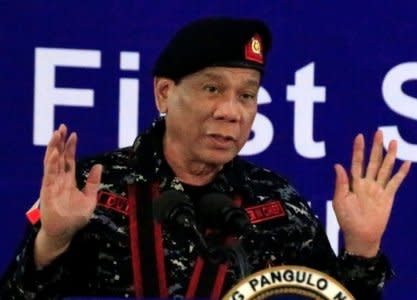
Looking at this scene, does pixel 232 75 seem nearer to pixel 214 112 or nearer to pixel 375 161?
pixel 214 112

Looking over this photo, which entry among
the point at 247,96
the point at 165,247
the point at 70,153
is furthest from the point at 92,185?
the point at 247,96

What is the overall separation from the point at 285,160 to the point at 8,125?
0.56m

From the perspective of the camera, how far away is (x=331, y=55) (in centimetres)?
265

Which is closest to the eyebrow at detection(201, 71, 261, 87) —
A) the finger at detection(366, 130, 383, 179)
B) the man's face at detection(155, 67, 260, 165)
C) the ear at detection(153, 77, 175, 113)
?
the man's face at detection(155, 67, 260, 165)

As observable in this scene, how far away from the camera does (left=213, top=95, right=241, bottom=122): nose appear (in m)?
1.84

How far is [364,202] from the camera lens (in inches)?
68.0

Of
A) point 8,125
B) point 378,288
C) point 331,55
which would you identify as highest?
point 331,55

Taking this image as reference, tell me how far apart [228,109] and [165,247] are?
22 centimetres

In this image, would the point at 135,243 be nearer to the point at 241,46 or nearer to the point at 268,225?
the point at 268,225

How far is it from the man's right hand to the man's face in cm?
24

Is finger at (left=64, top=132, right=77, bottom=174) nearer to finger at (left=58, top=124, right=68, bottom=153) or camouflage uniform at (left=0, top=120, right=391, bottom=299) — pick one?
finger at (left=58, top=124, right=68, bottom=153)

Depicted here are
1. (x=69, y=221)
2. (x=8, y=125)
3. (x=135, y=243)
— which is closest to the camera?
(x=69, y=221)

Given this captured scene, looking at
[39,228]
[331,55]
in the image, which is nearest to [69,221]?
[39,228]

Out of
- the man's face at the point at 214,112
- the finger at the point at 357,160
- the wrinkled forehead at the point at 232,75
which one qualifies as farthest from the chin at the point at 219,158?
the finger at the point at 357,160
